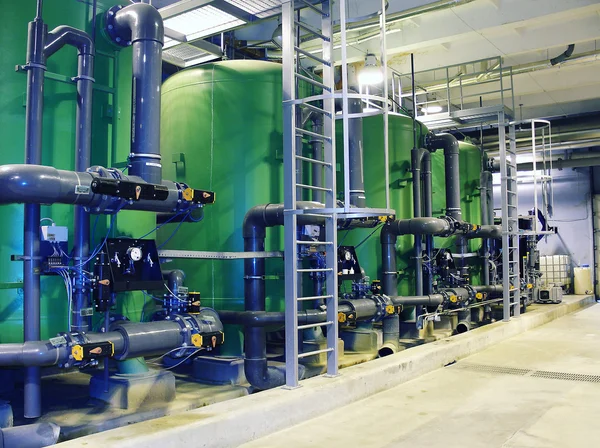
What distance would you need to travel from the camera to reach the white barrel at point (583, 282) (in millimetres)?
18656

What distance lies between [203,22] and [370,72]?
4109mm

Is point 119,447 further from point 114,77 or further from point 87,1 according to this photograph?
point 87,1

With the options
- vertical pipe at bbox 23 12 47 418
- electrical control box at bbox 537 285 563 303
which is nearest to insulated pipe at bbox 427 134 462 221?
electrical control box at bbox 537 285 563 303

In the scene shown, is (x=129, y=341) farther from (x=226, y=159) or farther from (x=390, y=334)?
(x=390, y=334)

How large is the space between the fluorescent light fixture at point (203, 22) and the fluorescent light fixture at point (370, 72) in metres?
3.41

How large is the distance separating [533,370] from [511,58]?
25.3ft

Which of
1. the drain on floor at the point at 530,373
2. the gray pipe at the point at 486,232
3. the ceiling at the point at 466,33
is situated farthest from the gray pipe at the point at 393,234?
the ceiling at the point at 466,33

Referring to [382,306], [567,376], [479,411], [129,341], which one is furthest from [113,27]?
[567,376]

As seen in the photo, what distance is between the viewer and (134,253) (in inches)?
201

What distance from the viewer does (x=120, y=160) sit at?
5.65m

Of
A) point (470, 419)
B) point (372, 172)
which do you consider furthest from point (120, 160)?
point (372, 172)

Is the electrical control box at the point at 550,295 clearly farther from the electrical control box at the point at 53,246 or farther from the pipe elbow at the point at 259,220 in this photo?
the electrical control box at the point at 53,246

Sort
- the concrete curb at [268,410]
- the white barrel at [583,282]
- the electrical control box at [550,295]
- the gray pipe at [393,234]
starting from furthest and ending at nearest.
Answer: the white barrel at [583,282], the electrical control box at [550,295], the gray pipe at [393,234], the concrete curb at [268,410]

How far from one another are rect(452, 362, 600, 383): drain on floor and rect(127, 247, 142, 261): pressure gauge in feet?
13.3
